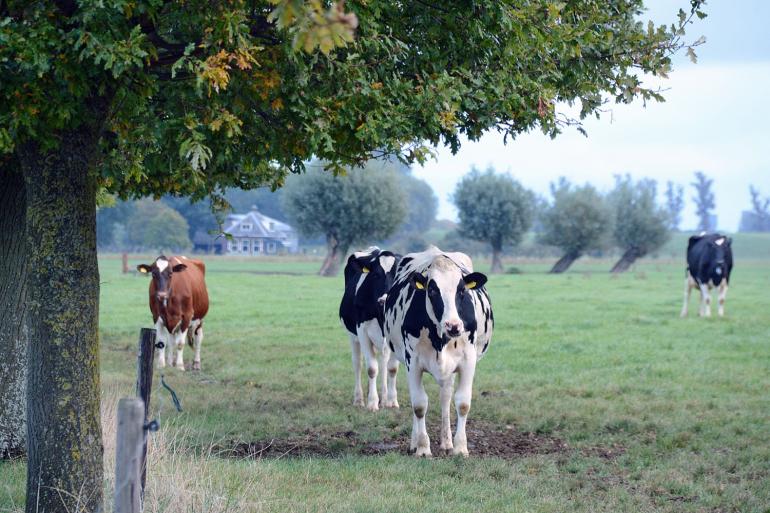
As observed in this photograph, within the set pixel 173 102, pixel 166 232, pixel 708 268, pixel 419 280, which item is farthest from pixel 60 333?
pixel 166 232

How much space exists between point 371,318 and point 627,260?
6675 cm

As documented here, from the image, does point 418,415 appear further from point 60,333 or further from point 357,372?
point 60,333

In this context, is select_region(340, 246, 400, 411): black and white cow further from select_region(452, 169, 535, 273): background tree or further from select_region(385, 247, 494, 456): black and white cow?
select_region(452, 169, 535, 273): background tree

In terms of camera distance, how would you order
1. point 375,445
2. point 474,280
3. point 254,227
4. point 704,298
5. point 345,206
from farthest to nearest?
1. point 254,227
2. point 345,206
3. point 704,298
4. point 375,445
5. point 474,280

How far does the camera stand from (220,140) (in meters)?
6.32

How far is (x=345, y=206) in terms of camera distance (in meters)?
61.5

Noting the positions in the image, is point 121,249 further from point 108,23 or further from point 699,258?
point 108,23

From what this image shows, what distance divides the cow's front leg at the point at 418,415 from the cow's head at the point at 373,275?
2269 mm

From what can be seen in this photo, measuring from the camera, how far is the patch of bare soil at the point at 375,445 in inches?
381

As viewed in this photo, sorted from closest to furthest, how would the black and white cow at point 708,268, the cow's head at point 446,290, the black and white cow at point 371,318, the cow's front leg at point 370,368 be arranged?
the cow's head at point 446,290
the cow's front leg at point 370,368
the black and white cow at point 371,318
the black and white cow at point 708,268

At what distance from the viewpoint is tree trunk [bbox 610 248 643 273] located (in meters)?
73.8

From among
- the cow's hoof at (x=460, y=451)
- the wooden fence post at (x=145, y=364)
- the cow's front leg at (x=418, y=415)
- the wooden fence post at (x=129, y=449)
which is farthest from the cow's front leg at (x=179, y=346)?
the wooden fence post at (x=129, y=449)

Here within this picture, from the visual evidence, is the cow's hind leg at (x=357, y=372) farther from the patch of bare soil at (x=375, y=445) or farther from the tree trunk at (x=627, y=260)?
the tree trunk at (x=627, y=260)

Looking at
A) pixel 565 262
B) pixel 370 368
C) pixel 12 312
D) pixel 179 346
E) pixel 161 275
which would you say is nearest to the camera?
pixel 12 312
